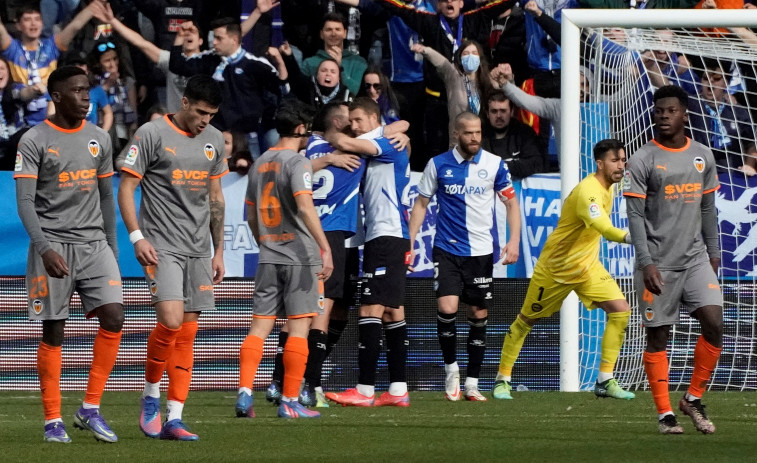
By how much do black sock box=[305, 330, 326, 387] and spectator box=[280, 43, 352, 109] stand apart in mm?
4304

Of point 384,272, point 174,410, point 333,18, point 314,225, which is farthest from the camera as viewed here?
point 333,18

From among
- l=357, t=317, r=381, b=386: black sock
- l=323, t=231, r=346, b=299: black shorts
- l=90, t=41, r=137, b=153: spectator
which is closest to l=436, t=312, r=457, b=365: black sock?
l=357, t=317, r=381, b=386: black sock

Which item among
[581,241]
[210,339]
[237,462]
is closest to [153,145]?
[237,462]

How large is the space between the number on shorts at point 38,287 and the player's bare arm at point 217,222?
1.02 metres

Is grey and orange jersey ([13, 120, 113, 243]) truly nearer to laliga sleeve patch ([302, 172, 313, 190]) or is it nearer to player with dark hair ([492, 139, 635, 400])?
laliga sleeve patch ([302, 172, 313, 190])

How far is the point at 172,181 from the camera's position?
7.02 metres

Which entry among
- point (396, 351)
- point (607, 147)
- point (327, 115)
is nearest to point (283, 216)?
point (327, 115)

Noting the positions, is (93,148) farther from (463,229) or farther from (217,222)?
(463,229)

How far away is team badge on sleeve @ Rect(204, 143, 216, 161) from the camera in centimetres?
711

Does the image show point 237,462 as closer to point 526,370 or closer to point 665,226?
point 665,226

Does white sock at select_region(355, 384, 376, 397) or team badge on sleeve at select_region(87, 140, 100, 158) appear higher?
team badge on sleeve at select_region(87, 140, 100, 158)

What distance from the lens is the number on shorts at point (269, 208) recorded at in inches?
326

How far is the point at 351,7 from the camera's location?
1388 centimetres

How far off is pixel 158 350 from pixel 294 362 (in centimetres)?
127
